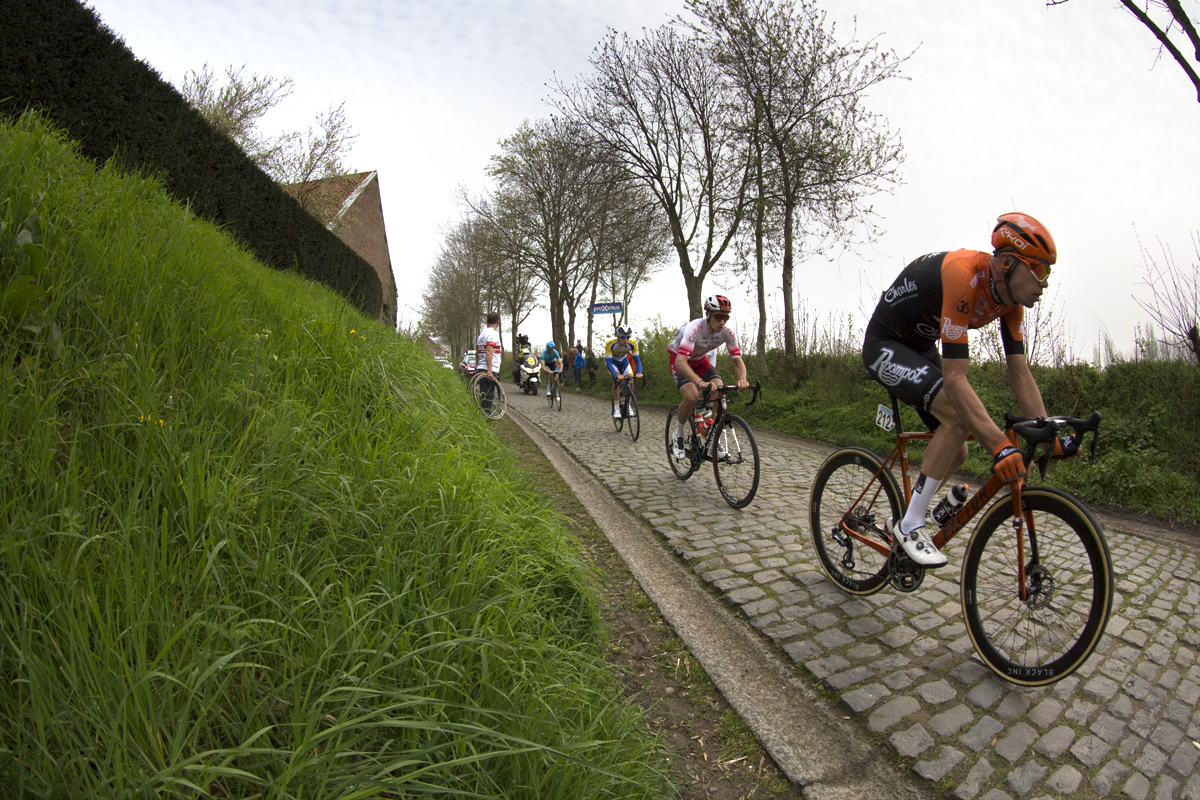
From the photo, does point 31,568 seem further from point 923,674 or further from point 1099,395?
point 1099,395

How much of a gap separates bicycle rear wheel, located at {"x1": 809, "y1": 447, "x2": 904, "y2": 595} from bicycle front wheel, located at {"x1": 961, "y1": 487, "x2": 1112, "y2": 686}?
68 cm

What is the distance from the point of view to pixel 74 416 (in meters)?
2.27

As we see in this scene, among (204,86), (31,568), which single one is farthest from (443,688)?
(204,86)

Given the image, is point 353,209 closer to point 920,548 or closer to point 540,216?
point 540,216

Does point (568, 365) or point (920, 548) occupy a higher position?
point (568, 365)

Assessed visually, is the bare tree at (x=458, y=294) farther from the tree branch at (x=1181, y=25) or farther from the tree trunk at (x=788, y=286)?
the tree branch at (x=1181, y=25)

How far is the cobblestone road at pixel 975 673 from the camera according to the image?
7.28 feet

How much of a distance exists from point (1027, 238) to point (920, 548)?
1675mm

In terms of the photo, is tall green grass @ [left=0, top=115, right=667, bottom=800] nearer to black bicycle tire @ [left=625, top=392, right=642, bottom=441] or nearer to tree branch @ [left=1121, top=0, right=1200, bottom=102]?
black bicycle tire @ [left=625, top=392, right=642, bottom=441]

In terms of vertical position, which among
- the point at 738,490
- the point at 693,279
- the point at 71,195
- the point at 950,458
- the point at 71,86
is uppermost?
the point at 693,279

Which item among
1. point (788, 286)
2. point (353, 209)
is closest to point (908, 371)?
point (788, 286)

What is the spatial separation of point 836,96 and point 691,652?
1561 cm

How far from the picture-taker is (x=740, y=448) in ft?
19.7

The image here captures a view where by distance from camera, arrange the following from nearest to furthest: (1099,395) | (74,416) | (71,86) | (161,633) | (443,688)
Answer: (161,633) < (443,688) < (74,416) < (71,86) < (1099,395)
